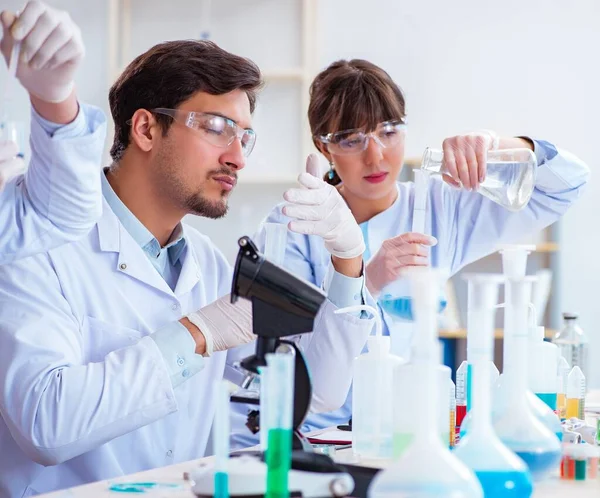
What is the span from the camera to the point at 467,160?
1789mm

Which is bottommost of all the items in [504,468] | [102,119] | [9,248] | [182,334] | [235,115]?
[504,468]

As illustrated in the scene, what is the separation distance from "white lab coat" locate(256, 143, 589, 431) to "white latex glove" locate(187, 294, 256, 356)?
0.58 m

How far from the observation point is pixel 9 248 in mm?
1431

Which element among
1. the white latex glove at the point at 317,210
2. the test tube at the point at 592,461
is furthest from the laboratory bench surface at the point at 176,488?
the white latex glove at the point at 317,210

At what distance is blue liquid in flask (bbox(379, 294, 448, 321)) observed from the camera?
1.94 meters

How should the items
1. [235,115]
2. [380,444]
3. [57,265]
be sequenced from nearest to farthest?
1. [380,444]
2. [57,265]
3. [235,115]

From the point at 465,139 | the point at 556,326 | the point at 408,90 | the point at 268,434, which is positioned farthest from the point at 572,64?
the point at 268,434

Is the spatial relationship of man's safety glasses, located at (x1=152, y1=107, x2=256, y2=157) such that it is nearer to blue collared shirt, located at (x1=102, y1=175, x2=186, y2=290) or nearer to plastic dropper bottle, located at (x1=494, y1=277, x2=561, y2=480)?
blue collared shirt, located at (x1=102, y1=175, x2=186, y2=290)

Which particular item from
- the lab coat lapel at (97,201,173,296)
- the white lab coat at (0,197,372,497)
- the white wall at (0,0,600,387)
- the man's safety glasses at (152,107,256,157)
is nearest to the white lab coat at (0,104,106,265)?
the white lab coat at (0,197,372,497)

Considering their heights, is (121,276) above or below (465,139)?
below

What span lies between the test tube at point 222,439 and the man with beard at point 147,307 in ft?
1.80

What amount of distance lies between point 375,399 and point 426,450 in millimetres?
445

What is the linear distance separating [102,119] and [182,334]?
425 millimetres

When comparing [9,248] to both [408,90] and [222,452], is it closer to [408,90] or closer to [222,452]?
[222,452]
